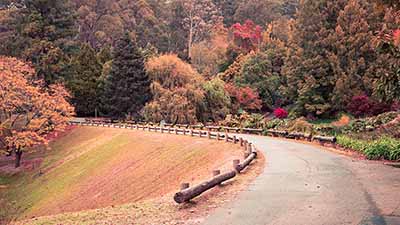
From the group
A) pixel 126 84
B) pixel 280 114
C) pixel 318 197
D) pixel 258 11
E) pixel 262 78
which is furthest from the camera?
pixel 258 11

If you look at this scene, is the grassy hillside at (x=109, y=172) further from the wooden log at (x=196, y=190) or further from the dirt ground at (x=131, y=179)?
the wooden log at (x=196, y=190)

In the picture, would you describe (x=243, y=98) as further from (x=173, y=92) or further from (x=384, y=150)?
(x=384, y=150)

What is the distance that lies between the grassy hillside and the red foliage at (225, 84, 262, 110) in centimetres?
1455

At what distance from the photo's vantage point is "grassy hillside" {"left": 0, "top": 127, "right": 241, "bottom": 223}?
20.4 metres

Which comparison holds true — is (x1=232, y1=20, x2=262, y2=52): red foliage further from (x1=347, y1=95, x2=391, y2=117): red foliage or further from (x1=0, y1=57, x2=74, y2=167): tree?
(x1=0, y1=57, x2=74, y2=167): tree

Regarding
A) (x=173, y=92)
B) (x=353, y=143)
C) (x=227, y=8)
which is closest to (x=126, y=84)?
(x=173, y=92)

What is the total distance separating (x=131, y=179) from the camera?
2353 cm

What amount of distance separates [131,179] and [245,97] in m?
25.8

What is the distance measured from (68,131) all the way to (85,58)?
45.1 ft

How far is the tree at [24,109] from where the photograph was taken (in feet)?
111

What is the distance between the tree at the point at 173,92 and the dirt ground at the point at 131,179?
5.68 m

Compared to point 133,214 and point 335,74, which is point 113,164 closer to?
point 133,214

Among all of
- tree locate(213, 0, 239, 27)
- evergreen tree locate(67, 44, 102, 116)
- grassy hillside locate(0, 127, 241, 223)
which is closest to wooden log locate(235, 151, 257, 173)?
grassy hillside locate(0, 127, 241, 223)

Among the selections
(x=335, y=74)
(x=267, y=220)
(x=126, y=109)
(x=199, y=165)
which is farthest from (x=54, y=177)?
(x=335, y=74)
